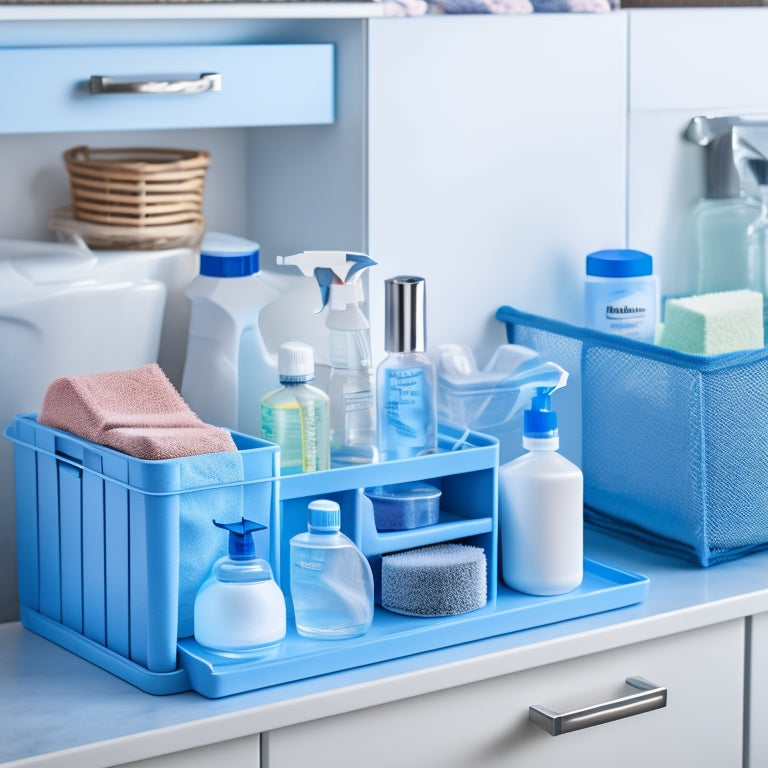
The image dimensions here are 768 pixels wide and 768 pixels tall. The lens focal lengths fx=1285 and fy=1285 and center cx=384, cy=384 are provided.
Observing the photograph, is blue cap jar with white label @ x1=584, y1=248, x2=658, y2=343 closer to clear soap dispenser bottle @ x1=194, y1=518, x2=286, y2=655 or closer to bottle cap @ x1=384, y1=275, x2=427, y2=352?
bottle cap @ x1=384, y1=275, x2=427, y2=352

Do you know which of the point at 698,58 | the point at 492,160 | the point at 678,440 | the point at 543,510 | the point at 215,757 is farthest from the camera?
the point at 698,58

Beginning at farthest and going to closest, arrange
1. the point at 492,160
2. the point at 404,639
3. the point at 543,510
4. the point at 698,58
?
the point at 698,58 < the point at 492,160 < the point at 543,510 < the point at 404,639

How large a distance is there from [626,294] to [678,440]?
20 cm

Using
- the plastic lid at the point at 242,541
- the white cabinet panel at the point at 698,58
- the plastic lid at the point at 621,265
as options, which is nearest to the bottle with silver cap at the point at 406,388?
the plastic lid at the point at 242,541

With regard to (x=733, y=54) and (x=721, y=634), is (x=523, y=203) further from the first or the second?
(x=721, y=634)

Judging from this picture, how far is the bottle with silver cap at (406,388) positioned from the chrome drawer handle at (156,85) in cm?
28

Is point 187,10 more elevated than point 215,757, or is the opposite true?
point 187,10

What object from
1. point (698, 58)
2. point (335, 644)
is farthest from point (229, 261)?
point (698, 58)

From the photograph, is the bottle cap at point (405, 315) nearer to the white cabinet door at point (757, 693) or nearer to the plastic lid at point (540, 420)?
the plastic lid at point (540, 420)

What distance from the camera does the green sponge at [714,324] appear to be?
1.38 m

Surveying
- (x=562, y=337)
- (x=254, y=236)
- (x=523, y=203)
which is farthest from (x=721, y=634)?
(x=254, y=236)

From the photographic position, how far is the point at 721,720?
128 cm

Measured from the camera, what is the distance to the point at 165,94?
127 cm

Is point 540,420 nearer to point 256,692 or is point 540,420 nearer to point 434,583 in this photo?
point 434,583
